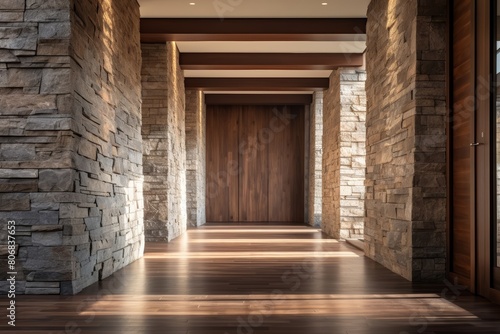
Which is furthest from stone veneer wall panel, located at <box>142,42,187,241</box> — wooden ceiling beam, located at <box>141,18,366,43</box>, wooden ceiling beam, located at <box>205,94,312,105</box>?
wooden ceiling beam, located at <box>205,94,312,105</box>

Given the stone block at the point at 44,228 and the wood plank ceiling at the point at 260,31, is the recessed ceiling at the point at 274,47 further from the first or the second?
the stone block at the point at 44,228

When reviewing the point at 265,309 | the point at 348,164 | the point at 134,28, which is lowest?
the point at 265,309

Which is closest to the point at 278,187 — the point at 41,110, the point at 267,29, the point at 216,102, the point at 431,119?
the point at 216,102

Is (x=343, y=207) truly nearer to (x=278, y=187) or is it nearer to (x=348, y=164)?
(x=348, y=164)

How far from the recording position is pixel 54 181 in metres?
3.21

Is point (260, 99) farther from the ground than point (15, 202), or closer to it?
farther from the ground

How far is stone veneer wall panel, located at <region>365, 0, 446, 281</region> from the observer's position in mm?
3838

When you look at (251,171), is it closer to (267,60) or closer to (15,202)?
(267,60)

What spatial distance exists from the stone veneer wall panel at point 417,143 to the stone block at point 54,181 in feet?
8.66

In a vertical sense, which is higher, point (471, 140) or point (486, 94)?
point (486, 94)

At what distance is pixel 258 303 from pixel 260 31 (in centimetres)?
414

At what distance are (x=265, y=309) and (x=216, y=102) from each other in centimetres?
881

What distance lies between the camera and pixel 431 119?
12.7ft

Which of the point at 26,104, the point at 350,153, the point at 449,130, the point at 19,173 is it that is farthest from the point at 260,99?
the point at 19,173
